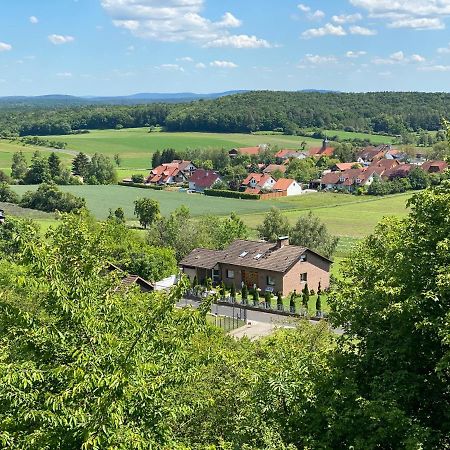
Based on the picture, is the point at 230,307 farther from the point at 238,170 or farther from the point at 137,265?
the point at 238,170

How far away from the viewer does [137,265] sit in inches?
1971

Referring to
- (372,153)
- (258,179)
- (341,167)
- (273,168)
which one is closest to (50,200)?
(258,179)

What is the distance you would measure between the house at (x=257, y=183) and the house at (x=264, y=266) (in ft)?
200

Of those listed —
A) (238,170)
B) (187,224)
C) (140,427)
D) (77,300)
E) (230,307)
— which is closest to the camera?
(140,427)

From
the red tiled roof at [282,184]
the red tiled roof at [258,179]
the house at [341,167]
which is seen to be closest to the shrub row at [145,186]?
the red tiled roof at [258,179]

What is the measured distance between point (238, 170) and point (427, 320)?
11451cm

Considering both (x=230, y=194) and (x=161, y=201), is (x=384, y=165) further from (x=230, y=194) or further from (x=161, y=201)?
(x=161, y=201)

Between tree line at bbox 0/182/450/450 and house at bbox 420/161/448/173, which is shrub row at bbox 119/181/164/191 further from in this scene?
tree line at bbox 0/182/450/450

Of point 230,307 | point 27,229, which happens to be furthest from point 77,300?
point 230,307

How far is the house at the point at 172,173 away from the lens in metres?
131

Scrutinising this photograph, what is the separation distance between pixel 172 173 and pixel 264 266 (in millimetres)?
84317

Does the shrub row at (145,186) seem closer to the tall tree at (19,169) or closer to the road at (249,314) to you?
the tall tree at (19,169)

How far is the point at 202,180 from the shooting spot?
12494cm

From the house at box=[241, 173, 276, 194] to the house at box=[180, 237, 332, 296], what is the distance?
6086 cm
